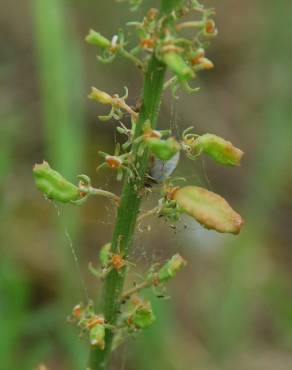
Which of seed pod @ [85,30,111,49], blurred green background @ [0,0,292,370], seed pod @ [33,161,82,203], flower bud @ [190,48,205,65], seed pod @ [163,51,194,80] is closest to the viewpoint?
seed pod @ [163,51,194,80]

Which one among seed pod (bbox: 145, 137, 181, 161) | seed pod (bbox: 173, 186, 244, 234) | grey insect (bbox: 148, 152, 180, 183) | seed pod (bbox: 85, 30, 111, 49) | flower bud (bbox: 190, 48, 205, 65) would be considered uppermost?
flower bud (bbox: 190, 48, 205, 65)

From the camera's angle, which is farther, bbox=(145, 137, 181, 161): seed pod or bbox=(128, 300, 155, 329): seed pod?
bbox=(128, 300, 155, 329): seed pod

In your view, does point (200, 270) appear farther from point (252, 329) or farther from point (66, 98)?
point (66, 98)

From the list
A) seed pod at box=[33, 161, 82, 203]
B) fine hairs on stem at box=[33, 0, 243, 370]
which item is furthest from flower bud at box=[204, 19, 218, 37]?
seed pod at box=[33, 161, 82, 203]

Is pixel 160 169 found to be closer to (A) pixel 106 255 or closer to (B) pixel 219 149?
(B) pixel 219 149

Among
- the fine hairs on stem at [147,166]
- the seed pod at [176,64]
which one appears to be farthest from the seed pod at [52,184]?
the seed pod at [176,64]

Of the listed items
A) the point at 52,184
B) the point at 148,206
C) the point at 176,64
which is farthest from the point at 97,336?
the point at 148,206

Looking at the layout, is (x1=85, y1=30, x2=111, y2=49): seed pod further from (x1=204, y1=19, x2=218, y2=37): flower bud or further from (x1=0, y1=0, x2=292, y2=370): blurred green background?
(x1=0, y1=0, x2=292, y2=370): blurred green background
